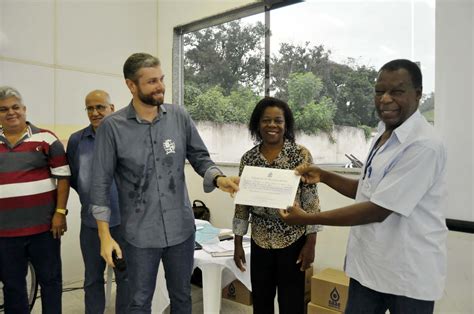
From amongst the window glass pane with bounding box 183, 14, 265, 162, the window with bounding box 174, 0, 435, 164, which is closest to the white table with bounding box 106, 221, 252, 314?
the window with bounding box 174, 0, 435, 164

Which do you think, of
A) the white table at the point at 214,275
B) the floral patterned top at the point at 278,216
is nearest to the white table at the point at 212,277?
the white table at the point at 214,275

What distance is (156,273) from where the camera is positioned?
63.6 inches

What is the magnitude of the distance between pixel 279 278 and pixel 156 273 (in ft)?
1.97

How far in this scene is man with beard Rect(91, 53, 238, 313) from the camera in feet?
5.10

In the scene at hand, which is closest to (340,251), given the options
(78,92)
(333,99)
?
A: (333,99)

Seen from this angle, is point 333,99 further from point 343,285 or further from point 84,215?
point 84,215

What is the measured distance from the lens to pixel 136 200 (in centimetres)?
158

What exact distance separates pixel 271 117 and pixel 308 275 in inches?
61.1

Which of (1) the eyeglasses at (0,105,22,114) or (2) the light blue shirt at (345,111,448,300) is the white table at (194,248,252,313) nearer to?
(2) the light blue shirt at (345,111,448,300)

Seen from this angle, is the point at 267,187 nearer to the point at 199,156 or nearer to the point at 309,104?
the point at 199,156

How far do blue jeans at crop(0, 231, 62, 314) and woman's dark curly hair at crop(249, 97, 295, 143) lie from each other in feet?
4.54

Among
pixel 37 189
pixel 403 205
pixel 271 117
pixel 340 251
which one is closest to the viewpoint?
pixel 403 205

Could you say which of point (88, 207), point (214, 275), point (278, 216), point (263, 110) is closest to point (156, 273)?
point (278, 216)

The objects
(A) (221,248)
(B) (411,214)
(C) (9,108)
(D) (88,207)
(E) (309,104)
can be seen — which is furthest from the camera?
(E) (309,104)
